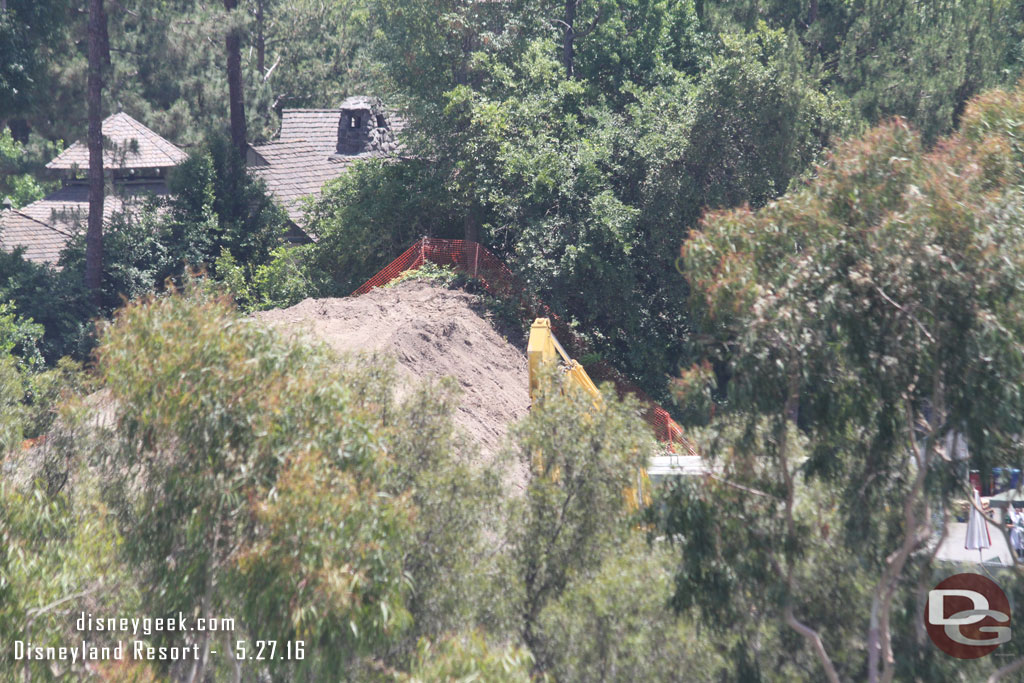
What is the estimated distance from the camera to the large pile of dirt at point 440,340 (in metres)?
16.8

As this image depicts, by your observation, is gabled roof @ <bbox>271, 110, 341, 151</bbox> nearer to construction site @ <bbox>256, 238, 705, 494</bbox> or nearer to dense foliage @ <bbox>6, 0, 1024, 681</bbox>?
construction site @ <bbox>256, 238, 705, 494</bbox>

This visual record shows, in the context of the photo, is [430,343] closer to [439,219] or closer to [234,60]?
[439,219]

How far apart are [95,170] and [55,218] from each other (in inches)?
73.2

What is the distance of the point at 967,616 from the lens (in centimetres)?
755

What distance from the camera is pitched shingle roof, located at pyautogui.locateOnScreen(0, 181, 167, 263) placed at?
1115 inches

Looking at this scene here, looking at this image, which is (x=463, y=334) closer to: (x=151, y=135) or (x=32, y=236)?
(x=32, y=236)

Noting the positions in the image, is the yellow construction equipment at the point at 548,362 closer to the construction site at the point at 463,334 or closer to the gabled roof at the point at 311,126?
the construction site at the point at 463,334

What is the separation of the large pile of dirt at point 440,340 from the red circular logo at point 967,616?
868 centimetres

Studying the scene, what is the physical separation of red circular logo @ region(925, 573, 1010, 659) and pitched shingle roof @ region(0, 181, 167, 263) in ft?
84.8

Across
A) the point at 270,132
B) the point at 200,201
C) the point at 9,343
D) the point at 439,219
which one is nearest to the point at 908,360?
the point at 439,219

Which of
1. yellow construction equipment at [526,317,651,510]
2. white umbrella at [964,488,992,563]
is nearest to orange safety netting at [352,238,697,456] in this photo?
yellow construction equipment at [526,317,651,510]

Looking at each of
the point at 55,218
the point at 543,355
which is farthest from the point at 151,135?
the point at 543,355

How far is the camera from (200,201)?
2869 cm

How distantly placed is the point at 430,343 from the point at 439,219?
24.0 ft
